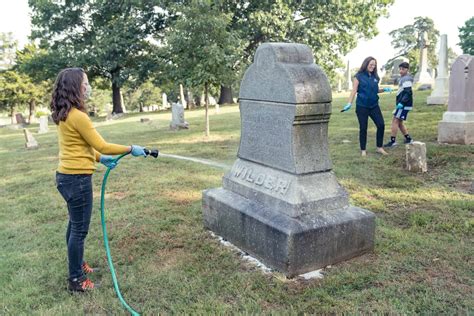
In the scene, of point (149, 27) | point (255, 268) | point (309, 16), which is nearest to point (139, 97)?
point (149, 27)

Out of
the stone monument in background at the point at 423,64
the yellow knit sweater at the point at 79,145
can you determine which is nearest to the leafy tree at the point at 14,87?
the stone monument in background at the point at 423,64

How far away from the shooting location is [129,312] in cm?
310

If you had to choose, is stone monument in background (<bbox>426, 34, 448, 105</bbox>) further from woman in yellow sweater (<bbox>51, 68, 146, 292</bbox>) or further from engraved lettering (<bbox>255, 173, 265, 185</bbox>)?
woman in yellow sweater (<bbox>51, 68, 146, 292</bbox>)

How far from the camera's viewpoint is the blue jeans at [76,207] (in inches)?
131

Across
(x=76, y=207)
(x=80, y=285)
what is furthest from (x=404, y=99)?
(x=80, y=285)

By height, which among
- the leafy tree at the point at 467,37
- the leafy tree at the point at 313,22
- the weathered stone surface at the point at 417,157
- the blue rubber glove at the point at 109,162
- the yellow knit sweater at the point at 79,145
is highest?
the leafy tree at the point at 467,37

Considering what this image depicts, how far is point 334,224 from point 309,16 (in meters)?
21.6

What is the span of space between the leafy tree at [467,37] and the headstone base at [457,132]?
43.8 m

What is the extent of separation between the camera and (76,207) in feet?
11.1

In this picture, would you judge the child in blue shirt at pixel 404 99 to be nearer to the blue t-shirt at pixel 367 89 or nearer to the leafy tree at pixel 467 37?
the blue t-shirt at pixel 367 89

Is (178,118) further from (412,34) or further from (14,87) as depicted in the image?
(412,34)

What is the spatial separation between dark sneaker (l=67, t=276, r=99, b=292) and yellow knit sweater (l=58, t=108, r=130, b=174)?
97cm

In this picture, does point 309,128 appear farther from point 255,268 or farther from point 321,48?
point 321,48

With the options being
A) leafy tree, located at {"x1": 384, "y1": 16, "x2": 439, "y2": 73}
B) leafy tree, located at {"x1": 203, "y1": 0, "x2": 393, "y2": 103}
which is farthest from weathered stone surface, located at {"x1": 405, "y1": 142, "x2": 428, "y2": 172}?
leafy tree, located at {"x1": 384, "y1": 16, "x2": 439, "y2": 73}
